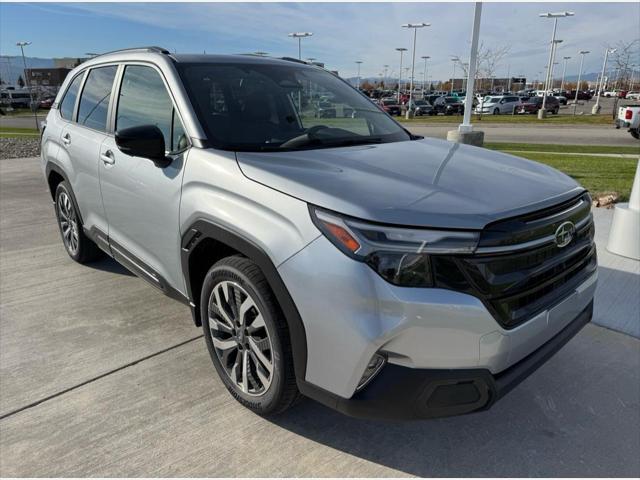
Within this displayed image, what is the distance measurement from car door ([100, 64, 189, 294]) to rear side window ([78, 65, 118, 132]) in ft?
0.78

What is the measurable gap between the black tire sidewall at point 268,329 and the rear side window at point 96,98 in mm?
1801

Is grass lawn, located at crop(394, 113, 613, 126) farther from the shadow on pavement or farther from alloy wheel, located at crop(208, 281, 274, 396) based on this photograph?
alloy wheel, located at crop(208, 281, 274, 396)

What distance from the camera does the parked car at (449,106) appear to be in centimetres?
4484

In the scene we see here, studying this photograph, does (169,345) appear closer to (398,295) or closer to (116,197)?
(116,197)

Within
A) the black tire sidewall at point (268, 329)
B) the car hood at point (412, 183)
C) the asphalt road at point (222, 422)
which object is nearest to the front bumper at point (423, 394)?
the black tire sidewall at point (268, 329)

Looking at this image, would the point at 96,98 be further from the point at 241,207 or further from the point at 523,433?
the point at 523,433

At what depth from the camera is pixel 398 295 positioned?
189 cm

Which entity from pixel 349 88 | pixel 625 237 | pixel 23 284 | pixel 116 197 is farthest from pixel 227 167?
pixel 625 237

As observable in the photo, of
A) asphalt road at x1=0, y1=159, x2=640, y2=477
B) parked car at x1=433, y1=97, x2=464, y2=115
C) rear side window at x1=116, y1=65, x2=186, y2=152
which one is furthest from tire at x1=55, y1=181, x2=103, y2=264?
parked car at x1=433, y1=97, x2=464, y2=115

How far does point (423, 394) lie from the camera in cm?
198

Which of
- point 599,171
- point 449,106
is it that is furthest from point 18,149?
point 449,106

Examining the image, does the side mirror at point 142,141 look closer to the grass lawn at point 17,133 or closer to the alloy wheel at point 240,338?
the alloy wheel at point 240,338

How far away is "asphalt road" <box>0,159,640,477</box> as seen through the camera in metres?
2.31

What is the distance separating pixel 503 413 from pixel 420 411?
0.91m
